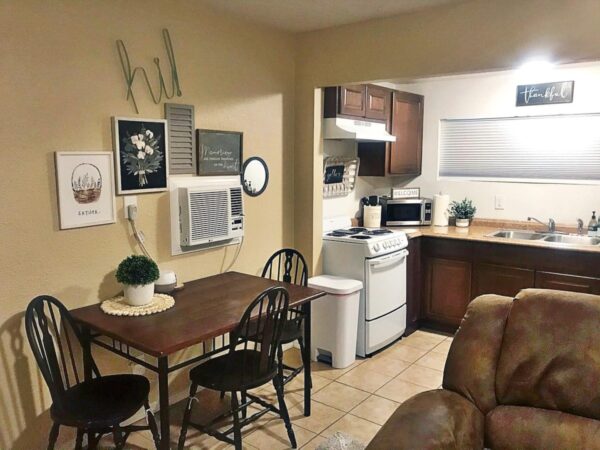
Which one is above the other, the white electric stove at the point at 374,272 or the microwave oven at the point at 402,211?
the microwave oven at the point at 402,211

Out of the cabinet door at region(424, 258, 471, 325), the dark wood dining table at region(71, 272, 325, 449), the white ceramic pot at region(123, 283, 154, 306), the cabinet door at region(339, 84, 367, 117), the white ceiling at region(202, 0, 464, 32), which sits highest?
the white ceiling at region(202, 0, 464, 32)

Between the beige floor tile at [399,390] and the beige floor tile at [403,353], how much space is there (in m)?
0.42

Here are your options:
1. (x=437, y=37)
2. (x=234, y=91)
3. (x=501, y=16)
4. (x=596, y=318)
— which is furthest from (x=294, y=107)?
(x=596, y=318)

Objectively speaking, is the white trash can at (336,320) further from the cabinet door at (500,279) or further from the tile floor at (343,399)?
the cabinet door at (500,279)

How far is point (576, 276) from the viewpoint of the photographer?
367 cm

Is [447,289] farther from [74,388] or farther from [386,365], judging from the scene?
[74,388]

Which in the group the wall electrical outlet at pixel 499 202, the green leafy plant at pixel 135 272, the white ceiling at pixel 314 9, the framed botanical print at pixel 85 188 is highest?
the white ceiling at pixel 314 9

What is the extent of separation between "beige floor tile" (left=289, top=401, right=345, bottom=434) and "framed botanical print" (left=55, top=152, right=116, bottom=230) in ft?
5.13

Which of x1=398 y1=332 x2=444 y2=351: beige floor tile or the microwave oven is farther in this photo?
the microwave oven

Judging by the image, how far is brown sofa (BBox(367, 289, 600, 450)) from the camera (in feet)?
5.49

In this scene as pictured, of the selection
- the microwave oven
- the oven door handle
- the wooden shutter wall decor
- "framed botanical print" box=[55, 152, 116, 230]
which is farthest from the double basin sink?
"framed botanical print" box=[55, 152, 116, 230]

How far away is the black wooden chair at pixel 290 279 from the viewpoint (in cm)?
300

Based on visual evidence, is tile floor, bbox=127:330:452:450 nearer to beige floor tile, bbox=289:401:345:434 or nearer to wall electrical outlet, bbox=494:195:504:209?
beige floor tile, bbox=289:401:345:434

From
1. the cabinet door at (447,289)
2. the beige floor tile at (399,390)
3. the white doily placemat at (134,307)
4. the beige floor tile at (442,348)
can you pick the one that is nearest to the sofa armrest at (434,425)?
the white doily placemat at (134,307)
